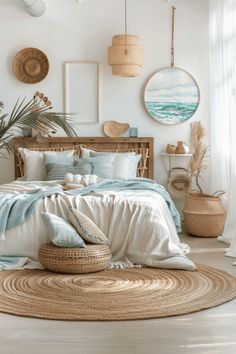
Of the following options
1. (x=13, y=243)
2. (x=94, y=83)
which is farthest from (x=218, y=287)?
(x=94, y=83)

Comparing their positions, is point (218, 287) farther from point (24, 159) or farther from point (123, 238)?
point (24, 159)

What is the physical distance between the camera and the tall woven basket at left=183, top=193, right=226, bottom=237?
7559 mm

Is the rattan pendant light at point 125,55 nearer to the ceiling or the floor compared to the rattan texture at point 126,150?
nearer to the ceiling

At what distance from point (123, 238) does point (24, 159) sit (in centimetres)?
263

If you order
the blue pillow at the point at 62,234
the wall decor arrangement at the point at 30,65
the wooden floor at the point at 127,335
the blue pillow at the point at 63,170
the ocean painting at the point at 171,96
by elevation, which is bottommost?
the wooden floor at the point at 127,335

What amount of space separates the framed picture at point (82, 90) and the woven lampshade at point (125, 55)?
0.50 m

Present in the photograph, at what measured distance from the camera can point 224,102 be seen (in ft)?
24.9

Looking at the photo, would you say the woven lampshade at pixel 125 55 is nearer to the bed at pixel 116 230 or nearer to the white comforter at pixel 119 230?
the bed at pixel 116 230

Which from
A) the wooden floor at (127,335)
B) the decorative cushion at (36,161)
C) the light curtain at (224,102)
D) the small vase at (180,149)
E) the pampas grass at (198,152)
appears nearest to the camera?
the wooden floor at (127,335)

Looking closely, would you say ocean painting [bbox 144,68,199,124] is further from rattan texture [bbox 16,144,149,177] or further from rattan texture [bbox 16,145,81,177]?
rattan texture [bbox 16,145,81,177]

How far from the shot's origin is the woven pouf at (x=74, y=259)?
5.25 metres

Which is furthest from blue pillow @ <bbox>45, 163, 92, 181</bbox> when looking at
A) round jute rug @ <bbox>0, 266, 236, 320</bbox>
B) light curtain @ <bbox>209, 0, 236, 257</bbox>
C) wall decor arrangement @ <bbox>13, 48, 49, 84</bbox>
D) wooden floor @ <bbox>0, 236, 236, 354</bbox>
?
wooden floor @ <bbox>0, 236, 236, 354</bbox>

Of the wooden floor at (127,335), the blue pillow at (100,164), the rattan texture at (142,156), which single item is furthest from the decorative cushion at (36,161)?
the wooden floor at (127,335)

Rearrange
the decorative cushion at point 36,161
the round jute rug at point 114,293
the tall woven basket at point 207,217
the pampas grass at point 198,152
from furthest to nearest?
the pampas grass at point 198,152, the decorative cushion at point 36,161, the tall woven basket at point 207,217, the round jute rug at point 114,293
